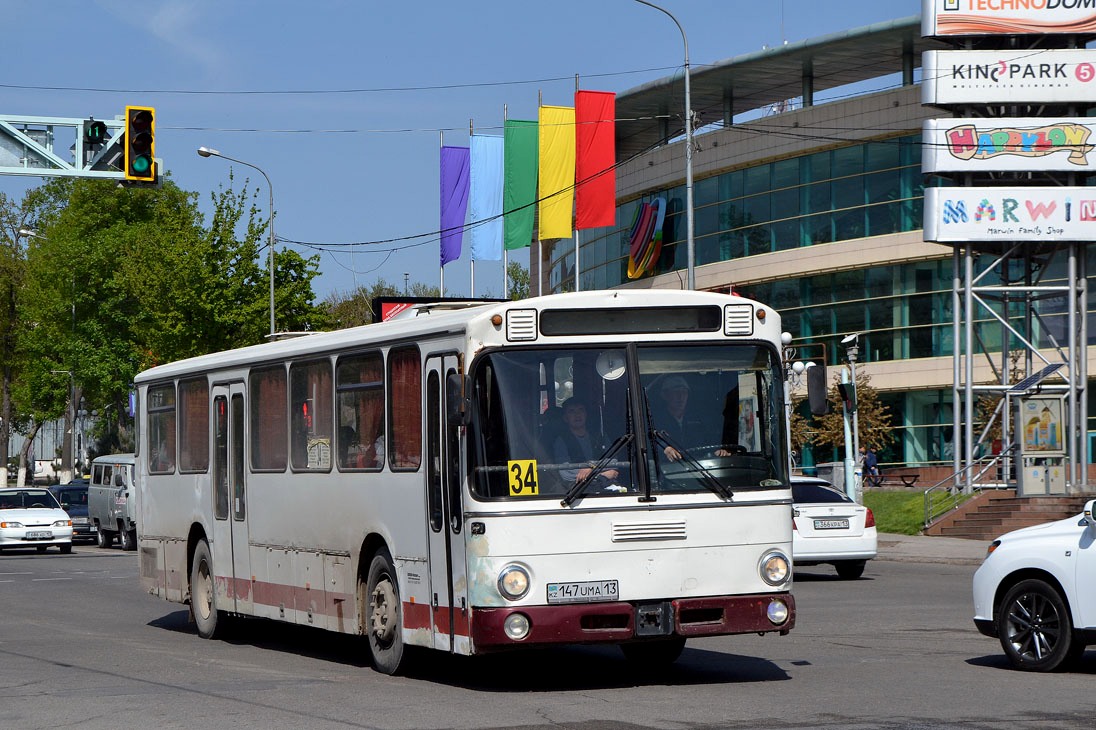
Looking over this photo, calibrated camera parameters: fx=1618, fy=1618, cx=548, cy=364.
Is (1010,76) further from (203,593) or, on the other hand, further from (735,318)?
(735,318)

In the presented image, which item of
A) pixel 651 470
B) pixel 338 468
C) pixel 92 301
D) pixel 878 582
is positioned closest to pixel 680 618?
pixel 651 470

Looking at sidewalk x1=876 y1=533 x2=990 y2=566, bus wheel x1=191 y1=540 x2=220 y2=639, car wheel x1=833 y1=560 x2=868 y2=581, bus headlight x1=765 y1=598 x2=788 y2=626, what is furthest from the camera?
sidewalk x1=876 y1=533 x2=990 y2=566

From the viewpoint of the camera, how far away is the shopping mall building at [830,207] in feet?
186

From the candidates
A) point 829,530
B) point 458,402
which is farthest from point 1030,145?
point 458,402

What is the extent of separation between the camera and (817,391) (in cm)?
1227

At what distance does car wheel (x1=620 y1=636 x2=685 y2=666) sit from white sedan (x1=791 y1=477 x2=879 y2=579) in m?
11.6

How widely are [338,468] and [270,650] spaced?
2.90 metres

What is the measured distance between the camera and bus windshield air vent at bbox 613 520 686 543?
11.1 metres

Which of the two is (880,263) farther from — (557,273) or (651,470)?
(651,470)

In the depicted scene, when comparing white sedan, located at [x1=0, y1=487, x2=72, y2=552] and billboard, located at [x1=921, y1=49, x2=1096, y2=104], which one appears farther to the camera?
billboard, located at [x1=921, y1=49, x2=1096, y2=104]

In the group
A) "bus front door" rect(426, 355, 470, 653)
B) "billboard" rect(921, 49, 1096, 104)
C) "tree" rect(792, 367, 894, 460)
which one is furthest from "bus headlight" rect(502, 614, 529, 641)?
"tree" rect(792, 367, 894, 460)

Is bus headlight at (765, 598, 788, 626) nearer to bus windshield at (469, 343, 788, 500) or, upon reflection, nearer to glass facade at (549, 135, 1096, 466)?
bus windshield at (469, 343, 788, 500)

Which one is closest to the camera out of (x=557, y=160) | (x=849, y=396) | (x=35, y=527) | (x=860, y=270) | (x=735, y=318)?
(x=735, y=318)

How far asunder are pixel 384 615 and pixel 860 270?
4827cm
